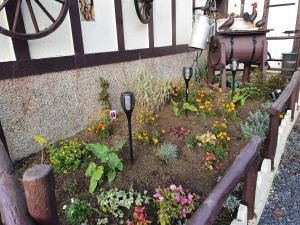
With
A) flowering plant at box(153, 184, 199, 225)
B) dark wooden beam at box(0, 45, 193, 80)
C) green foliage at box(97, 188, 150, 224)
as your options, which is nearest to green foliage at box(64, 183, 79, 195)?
green foliage at box(97, 188, 150, 224)

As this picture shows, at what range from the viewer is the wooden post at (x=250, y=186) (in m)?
1.97

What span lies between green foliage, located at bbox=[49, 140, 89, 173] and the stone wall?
1.67ft

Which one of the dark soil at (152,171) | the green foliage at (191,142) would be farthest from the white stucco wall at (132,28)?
the green foliage at (191,142)

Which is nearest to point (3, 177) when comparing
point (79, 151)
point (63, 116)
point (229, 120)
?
point (79, 151)

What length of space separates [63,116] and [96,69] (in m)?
0.94

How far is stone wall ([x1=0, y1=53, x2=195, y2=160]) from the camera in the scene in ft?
9.14

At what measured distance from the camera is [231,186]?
58.9 inches

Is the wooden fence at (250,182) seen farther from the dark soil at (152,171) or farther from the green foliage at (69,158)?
the green foliage at (69,158)

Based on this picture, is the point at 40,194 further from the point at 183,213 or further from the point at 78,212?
the point at 183,213

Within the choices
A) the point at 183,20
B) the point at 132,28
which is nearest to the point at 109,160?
the point at 132,28

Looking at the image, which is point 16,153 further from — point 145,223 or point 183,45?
point 183,45

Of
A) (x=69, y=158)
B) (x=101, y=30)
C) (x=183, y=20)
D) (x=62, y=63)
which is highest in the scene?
(x=183, y=20)

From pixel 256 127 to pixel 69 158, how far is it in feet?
8.72

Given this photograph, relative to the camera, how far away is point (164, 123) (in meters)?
3.62
